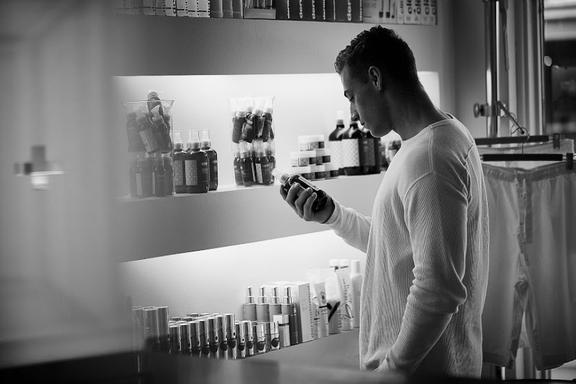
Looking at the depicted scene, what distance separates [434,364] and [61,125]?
177 centimetres

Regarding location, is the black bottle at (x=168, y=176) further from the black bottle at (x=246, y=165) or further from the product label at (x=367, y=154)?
the product label at (x=367, y=154)

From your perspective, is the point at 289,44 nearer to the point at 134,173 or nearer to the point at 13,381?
the point at 134,173

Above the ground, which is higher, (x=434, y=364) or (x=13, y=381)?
(x=13, y=381)

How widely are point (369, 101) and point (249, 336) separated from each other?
110 centimetres

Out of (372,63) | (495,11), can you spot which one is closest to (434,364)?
(372,63)

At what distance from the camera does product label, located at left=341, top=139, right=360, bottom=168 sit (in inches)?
140

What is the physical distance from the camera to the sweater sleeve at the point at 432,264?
2121 millimetres

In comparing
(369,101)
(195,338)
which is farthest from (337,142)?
(369,101)

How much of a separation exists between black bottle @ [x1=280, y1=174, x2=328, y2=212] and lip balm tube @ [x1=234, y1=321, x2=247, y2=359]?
0.60 m

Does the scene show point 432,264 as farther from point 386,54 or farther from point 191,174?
point 191,174

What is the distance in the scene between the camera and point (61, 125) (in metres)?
0.68

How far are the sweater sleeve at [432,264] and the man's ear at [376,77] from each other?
0.32 metres

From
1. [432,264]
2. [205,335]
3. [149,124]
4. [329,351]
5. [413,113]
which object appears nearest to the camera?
[432,264]

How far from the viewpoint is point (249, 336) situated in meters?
3.11
